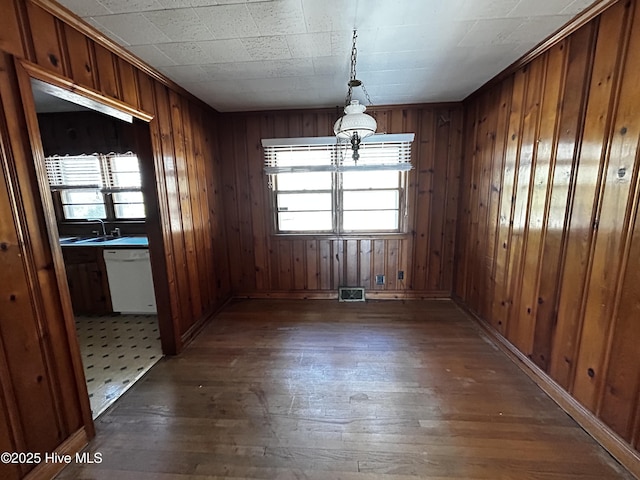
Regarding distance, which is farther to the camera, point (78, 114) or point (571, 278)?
point (78, 114)

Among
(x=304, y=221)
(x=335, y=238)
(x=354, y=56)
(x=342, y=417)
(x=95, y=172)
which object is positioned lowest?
(x=342, y=417)

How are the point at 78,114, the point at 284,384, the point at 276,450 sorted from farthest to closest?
the point at 78,114 < the point at 284,384 < the point at 276,450

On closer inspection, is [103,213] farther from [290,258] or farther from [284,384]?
[284,384]

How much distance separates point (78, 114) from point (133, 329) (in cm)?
261

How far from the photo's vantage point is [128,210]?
387cm

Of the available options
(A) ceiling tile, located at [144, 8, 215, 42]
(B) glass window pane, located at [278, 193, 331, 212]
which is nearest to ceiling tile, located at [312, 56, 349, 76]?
(A) ceiling tile, located at [144, 8, 215, 42]

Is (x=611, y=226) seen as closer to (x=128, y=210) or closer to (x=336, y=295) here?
(x=336, y=295)

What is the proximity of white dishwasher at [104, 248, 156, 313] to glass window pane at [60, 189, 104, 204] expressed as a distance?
1019 millimetres

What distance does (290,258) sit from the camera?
3.93 meters

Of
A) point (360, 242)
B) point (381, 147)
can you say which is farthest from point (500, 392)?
point (381, 147)

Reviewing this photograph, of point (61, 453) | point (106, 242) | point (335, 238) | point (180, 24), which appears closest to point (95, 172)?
point (106, 242)

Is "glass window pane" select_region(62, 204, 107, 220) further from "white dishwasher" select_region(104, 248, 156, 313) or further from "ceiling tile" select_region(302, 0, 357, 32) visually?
"ceiling tile" select_region(302, 0, 357, 32)

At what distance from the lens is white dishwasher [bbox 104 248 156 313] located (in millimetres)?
3244

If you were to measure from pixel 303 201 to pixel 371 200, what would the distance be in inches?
34.5
